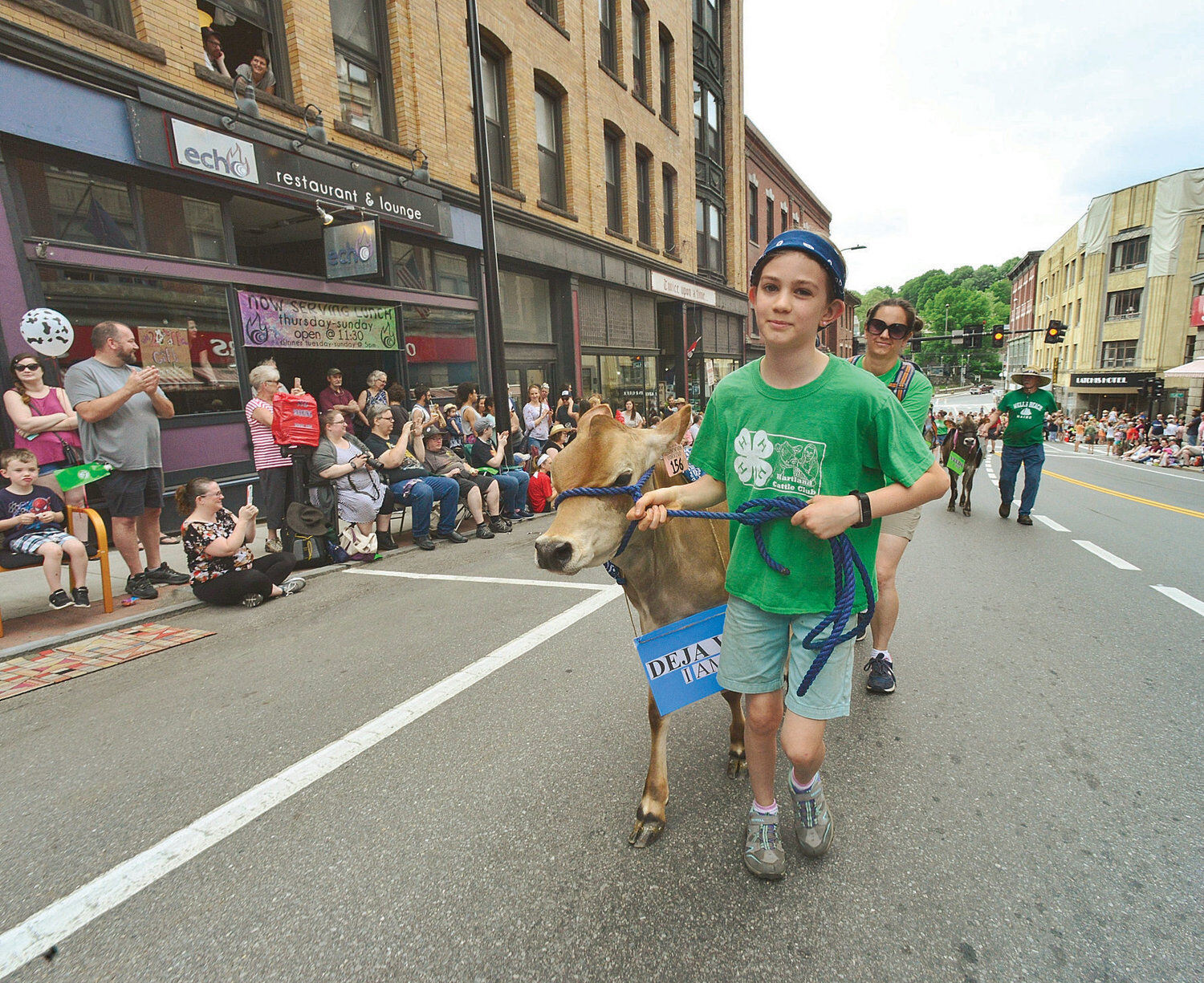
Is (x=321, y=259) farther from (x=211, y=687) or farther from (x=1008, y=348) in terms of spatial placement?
(x=1008, y=348)

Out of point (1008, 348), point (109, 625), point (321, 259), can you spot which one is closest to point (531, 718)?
point (109, 625)

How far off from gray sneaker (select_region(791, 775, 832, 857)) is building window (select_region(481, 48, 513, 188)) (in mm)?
14009

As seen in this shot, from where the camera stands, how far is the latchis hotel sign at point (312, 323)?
903cm

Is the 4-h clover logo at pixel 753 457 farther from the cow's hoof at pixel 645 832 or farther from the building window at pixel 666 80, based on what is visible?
the building window at pixel 666 80

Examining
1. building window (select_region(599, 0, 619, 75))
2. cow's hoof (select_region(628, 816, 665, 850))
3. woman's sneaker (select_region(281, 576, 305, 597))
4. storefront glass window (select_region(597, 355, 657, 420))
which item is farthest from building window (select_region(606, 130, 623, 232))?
cow's hoof (select_region(628, 816, 665, 850))

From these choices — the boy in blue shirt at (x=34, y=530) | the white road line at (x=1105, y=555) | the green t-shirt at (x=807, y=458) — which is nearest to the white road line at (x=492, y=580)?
the boy in blue shirt at (x=34, y=530)

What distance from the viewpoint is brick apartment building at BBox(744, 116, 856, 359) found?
1105 inches

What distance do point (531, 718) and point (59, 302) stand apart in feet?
25.7

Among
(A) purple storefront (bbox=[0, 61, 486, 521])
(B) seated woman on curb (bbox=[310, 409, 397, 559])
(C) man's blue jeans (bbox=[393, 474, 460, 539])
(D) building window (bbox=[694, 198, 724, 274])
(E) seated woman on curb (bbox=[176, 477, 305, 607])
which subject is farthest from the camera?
(D) building window (bbox=[694, 198, 724, 274])

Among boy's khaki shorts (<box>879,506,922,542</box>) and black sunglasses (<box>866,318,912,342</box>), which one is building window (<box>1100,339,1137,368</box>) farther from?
boy's khaki shorts (<box>879,506,922,542</box>)

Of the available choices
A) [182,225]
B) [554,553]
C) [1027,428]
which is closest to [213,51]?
[182,225]

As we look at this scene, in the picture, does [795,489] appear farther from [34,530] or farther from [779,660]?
[34,530]

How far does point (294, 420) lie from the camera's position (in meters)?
6.33

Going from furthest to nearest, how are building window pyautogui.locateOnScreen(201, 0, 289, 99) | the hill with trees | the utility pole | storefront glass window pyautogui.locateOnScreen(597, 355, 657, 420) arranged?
1. the hill with trees
2. storefront glass window pyautogui.locateOnScreen(597, 355, 657, 420)
3. the utility pole
4. building window pyautogui.locateOnScreen(201, 0, 289, 99)
